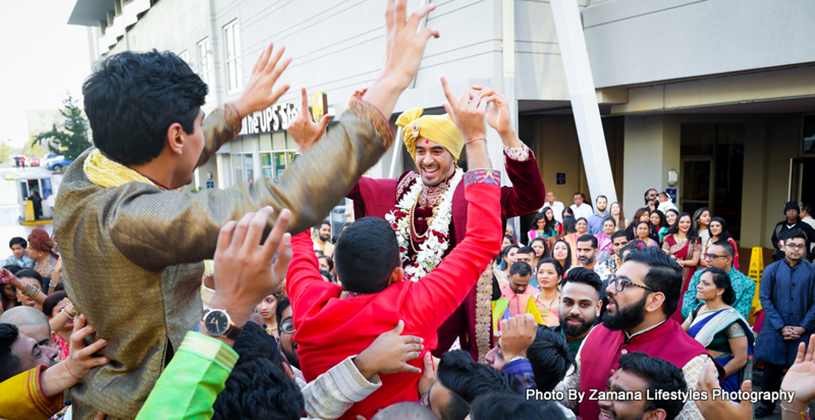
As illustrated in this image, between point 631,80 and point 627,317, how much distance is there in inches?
304

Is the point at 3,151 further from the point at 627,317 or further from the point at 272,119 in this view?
the point at 627,317

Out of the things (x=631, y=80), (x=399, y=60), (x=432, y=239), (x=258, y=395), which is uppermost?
(x=631, y=80)

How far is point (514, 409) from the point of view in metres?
1.36

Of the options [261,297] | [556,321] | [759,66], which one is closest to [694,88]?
[759,66]

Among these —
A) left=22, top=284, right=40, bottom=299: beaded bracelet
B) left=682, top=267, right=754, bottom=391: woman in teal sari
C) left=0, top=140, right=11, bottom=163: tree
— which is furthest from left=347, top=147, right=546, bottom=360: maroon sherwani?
left=0, top=140, right=11, bottom=163: tree

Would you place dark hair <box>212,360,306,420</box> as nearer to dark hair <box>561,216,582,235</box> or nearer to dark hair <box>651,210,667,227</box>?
dark hair <box>561,216,582,235</box>

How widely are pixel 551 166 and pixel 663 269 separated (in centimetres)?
1162

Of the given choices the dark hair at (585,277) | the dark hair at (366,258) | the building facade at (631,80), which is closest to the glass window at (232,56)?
the building facade at (631,80)

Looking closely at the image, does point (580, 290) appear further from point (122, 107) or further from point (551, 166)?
point (551, 166)

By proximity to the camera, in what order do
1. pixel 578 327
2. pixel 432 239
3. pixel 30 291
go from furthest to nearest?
pixel 30 291
pixel 578 327
pixel 432 239

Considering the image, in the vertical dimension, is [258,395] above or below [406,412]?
above

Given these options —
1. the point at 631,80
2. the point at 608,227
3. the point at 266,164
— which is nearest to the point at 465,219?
the point at 608,227

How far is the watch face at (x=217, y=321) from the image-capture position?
1.02 metres

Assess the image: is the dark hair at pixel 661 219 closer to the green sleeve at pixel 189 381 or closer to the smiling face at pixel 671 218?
the smiling face at pixel 671 218
